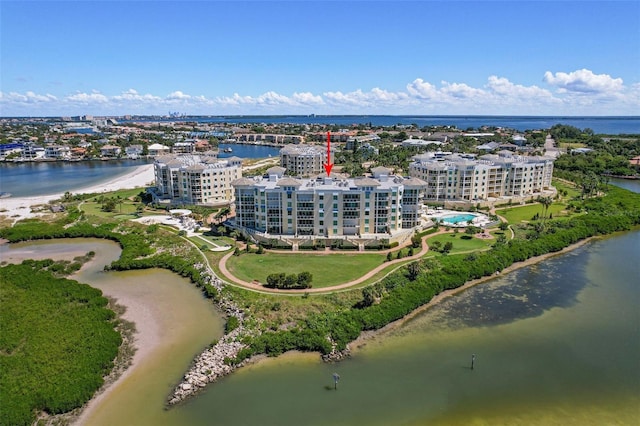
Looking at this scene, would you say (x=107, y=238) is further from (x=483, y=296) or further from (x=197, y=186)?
(x=483, y=296)

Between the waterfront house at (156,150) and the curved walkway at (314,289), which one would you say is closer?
the curved walkway at (314,289)

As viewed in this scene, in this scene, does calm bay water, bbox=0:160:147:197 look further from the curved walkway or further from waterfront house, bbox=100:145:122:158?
the curved walkway

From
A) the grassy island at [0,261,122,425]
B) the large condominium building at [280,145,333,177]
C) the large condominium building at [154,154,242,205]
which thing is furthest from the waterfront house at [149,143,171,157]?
the grassy island at [0,261,122,425]

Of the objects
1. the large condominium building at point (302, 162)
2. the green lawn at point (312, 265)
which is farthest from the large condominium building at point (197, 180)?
the large condominium building at point (302, 162)

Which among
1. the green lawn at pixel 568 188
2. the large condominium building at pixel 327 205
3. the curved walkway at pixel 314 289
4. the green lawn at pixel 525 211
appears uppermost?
the large condominium building at pixel 327 205

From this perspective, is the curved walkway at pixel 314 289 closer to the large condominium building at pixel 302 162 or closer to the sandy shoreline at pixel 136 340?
the sandy shoreline at pixel 136 340

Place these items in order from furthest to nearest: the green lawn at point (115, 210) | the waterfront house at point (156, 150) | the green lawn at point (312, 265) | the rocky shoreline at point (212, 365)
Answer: the waterfront house at point (156, 150) → the green lawn at point (115, 210) → the green lawn at point (312, 265) → the rocky shoreline at point (212, 365)
